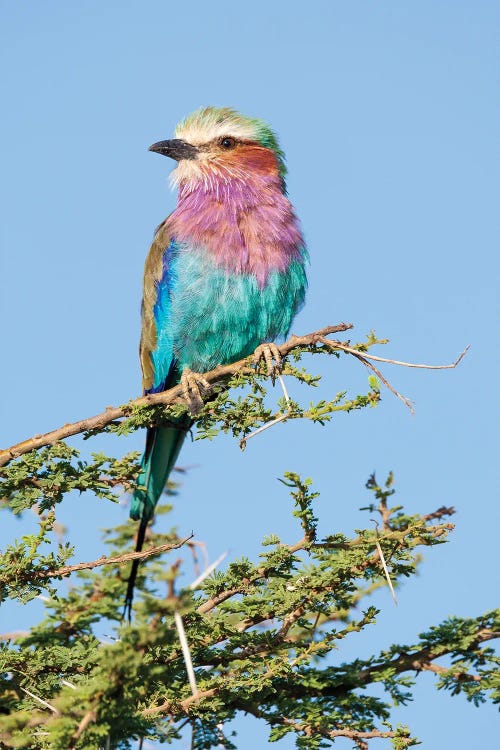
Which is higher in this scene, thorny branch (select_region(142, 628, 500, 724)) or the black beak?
the black beak

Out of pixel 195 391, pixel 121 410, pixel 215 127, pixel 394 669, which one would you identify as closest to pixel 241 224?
→ pixel 215 127

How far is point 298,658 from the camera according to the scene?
11.7 feet

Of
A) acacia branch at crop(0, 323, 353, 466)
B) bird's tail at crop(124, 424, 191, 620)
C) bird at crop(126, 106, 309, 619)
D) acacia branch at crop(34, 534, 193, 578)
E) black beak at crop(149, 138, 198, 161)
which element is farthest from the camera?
black beak at crop(149, 138, 198, 161)

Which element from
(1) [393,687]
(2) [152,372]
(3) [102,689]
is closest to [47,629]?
(3) [102,689]

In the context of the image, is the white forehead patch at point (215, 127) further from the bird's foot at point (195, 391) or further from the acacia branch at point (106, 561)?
the acacia branch at point (106, 561)

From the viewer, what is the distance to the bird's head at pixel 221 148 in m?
7.26

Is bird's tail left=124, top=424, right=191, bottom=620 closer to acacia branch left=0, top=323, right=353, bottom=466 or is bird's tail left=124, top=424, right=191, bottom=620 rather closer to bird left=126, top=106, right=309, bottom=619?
bird left=126, top=106, right=309, bottom=619

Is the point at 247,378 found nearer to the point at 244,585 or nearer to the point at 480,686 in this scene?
the point at 244,585

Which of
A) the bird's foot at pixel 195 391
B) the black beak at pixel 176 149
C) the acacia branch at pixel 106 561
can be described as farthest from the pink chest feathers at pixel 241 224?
the acacia branch at pixel 106 561

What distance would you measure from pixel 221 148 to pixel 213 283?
64.3 inches

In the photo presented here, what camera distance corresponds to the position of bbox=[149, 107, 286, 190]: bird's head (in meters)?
7.26

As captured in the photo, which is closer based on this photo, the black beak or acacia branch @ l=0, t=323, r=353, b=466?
acacia branch @ l=0, t=323, r=353, b=466

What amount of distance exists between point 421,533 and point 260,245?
10.2 ft

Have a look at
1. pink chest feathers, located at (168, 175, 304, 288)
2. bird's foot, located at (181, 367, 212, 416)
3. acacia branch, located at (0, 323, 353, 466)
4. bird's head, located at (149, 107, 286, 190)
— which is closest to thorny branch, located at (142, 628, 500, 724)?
acacia branch, located at (0, 323, 353, 466)
